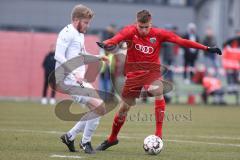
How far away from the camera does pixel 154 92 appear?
11781 millimetres

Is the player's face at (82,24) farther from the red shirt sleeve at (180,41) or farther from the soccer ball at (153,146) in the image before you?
the soccer ball at (153,146)

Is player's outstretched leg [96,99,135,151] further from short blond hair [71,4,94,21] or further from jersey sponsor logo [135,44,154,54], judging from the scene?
short blond hair [71,4,94,21]

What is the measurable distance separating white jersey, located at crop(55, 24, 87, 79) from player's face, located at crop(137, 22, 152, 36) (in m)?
0.93

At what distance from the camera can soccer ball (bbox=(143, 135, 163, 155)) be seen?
36.0 ft

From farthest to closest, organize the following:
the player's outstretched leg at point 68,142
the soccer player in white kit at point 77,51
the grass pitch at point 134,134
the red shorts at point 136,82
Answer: the red shorts at point 136,82
the player's outstretched leg at point 68,142
the soccer player in white kit at point 77,51
the grass pitch at point 134,134

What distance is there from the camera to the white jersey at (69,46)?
10875mm

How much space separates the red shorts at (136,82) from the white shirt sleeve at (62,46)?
4.50 ft

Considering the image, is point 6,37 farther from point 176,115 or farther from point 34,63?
point 176,115

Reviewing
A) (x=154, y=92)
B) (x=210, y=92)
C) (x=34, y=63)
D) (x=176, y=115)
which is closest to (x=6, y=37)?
(x=34, y=63)

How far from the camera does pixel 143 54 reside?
38.1 ft

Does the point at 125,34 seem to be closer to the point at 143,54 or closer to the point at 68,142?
the point at 143,54

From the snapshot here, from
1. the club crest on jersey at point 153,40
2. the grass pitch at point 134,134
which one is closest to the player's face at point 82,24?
the club crest on jersey at point 153,40

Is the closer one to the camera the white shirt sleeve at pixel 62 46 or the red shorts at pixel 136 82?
the white shirt sleeve at pixel 62 46

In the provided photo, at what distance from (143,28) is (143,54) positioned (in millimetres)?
463
